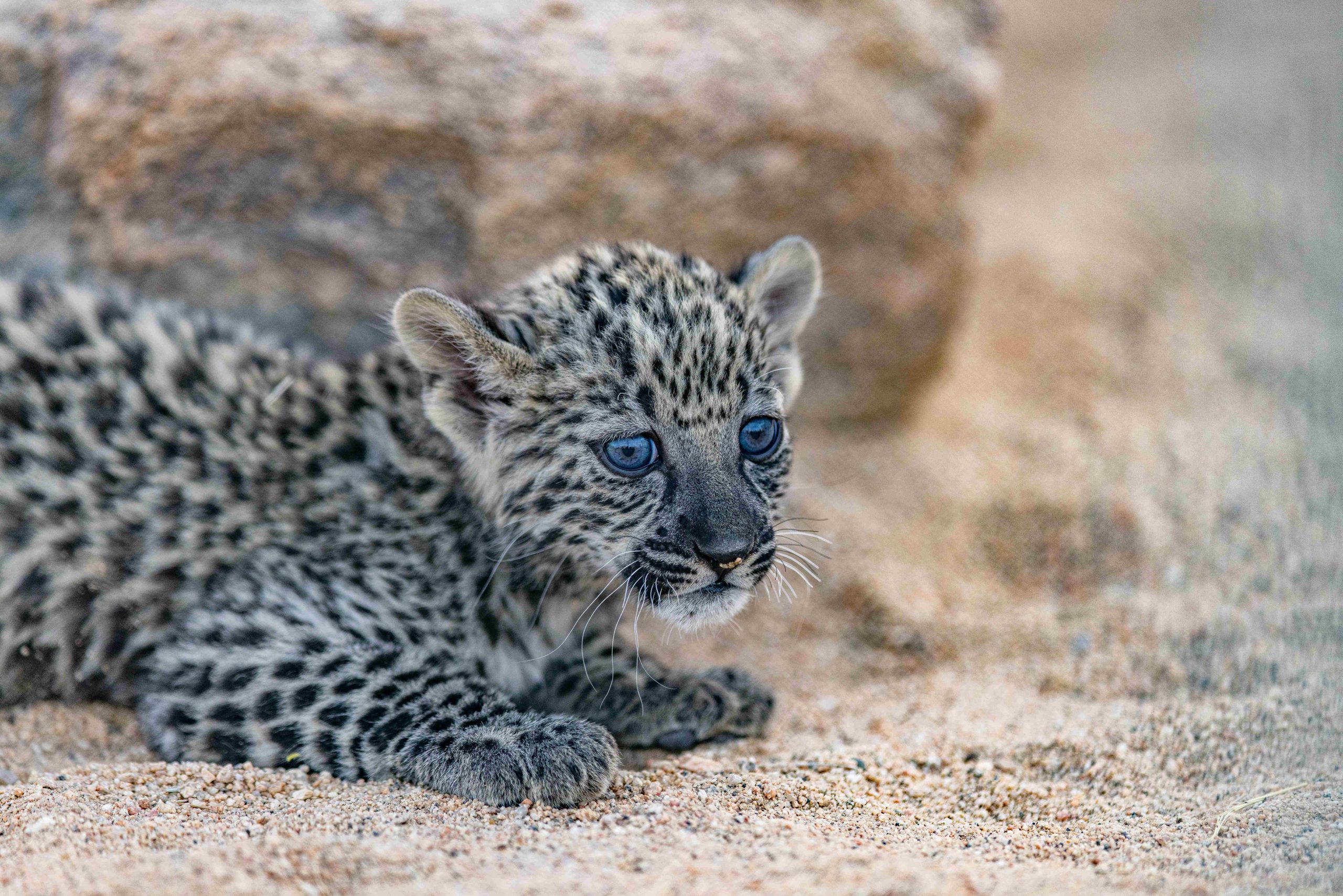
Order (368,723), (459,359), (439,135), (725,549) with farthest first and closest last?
(439,135), (459,359), (368,723), (725,549)

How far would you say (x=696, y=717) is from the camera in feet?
15.9

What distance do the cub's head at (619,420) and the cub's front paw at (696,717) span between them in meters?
0.67

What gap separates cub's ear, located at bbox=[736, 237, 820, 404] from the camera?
16.5 feet

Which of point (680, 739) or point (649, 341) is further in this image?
point (680, 739)

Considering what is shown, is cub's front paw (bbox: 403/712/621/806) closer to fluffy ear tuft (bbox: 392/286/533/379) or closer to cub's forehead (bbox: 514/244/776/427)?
cub's forehead (bbox: 514/244/776/427)

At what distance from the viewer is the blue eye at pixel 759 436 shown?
15.4ft

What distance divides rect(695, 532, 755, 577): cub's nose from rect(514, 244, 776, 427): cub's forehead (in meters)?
0.55

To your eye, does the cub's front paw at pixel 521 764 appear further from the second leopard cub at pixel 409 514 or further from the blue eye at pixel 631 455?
the blue eye at pixel 631 455

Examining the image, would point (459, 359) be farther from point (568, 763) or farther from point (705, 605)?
point (568, 763)

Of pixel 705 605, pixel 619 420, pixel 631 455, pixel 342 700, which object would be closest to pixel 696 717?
pixel 705 605

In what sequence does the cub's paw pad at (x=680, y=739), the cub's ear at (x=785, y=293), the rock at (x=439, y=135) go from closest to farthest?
the cub's paw pad at (x=680, y=739) → the cub's ear at (x=785, y=293) → the rock at (x=439, y=135)

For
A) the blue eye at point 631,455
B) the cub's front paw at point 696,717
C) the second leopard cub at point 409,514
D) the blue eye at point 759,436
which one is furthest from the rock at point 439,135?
the cub's front paw at point 696,717

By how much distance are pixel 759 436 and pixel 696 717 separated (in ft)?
4.24

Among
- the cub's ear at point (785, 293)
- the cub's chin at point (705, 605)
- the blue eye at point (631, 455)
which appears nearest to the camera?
the cub's chin at point (705, 605)
